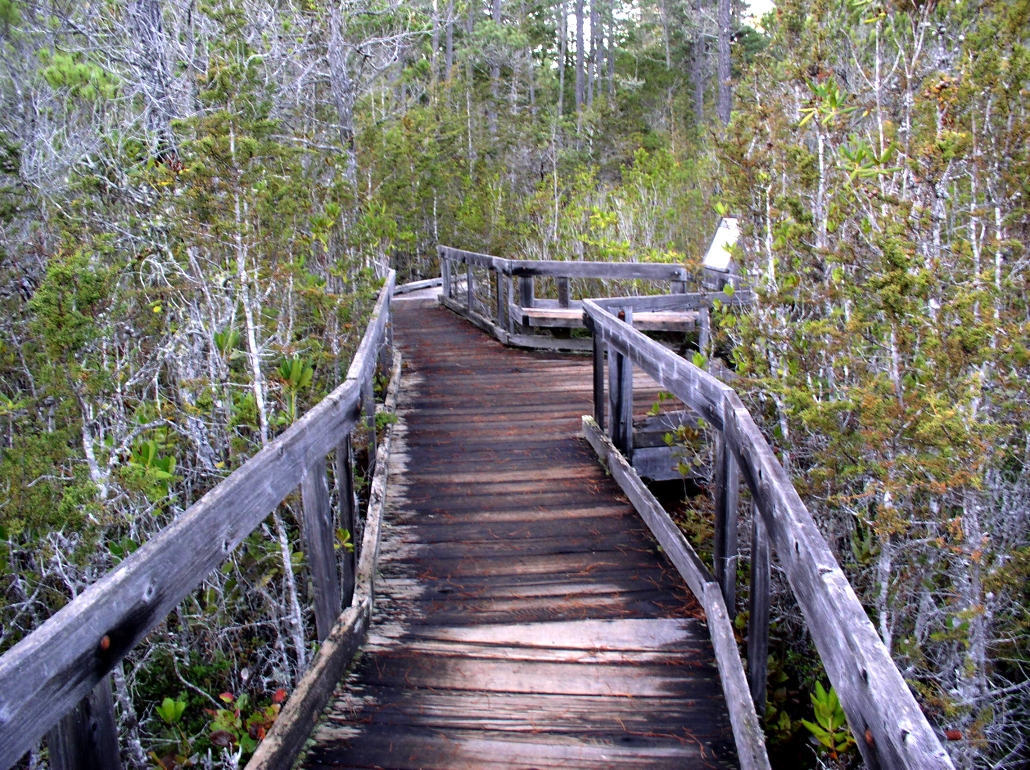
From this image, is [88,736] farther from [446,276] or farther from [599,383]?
[446,276]

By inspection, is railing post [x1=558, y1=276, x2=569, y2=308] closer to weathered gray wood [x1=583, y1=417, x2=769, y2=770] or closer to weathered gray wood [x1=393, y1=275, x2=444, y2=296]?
weathered gray wood [x1=583, y1=417, x2=769, y2=770]

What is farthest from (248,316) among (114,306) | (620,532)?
(620,532)

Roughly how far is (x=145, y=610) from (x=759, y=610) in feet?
7.09

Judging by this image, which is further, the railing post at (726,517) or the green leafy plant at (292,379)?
the green leafy plant at (292,379)

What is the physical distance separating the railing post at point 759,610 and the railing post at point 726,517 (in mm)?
318

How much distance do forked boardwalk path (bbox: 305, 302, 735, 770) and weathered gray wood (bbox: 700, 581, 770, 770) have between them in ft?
0.28

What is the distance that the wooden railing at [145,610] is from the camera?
4.90 feet

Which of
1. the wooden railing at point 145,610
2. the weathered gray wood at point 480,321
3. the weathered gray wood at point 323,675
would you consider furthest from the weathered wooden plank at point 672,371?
the weathered gray wood at point 480,321

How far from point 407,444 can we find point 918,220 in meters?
4.27

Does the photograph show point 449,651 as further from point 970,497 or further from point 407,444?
point 407,444

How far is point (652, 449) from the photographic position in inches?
259

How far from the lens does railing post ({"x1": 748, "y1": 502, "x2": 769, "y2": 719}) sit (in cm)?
305

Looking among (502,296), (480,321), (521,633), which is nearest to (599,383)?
(521,633)

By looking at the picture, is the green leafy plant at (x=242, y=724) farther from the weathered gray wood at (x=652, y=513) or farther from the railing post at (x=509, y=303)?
the railing post at (x=509, y=303)
